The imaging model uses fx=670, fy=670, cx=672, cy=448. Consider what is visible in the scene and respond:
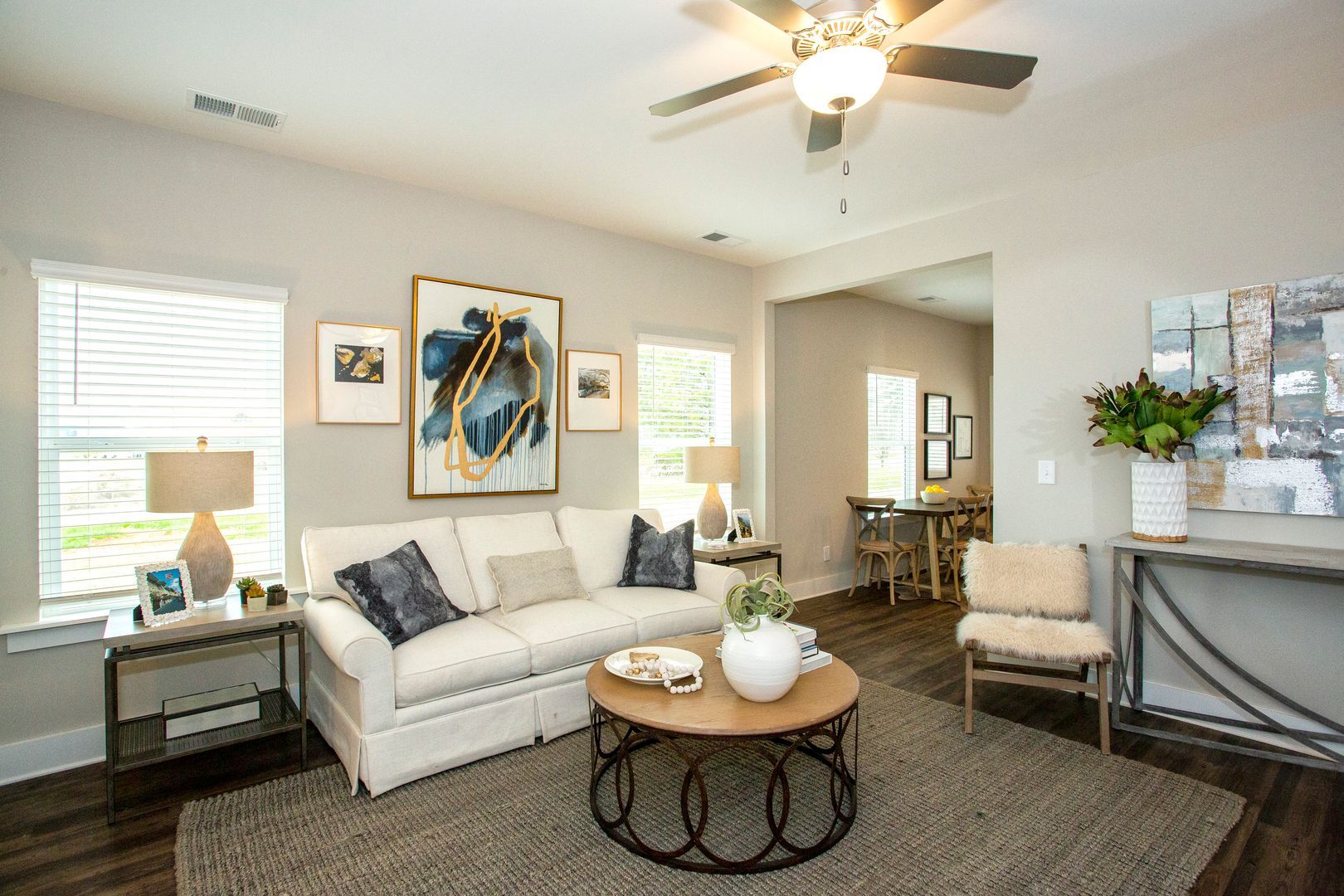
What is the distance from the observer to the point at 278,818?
2.41 meters

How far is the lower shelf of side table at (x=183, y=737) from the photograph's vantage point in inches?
100

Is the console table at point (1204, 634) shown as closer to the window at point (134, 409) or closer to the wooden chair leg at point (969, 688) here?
the wooden chair leg at point (969, 688)

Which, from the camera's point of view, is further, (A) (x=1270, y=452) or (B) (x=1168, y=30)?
(A) (x=1270, y=452)

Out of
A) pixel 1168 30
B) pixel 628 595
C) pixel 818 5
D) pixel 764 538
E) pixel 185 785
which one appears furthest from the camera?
pixel 764 538

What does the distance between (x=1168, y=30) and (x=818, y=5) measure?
1365mm

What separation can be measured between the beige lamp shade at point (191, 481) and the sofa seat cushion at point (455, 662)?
3.14 feet

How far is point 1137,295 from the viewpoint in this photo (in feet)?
11.2

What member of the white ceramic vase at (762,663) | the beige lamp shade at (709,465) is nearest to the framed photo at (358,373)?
the beige lamp shade at (709,465)

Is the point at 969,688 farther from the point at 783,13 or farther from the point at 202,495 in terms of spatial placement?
the point at 202,495

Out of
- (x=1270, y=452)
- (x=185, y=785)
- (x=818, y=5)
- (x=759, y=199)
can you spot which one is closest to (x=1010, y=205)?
(x=759, y=199)

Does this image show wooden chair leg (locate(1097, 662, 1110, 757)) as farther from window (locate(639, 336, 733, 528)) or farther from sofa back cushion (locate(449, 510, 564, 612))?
sofa back cushion (locate(449, 510, 564, 612))

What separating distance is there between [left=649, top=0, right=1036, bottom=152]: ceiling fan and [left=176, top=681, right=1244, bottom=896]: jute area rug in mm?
2355

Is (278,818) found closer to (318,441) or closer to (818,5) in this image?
(318,441)

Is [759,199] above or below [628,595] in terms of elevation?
→ above
